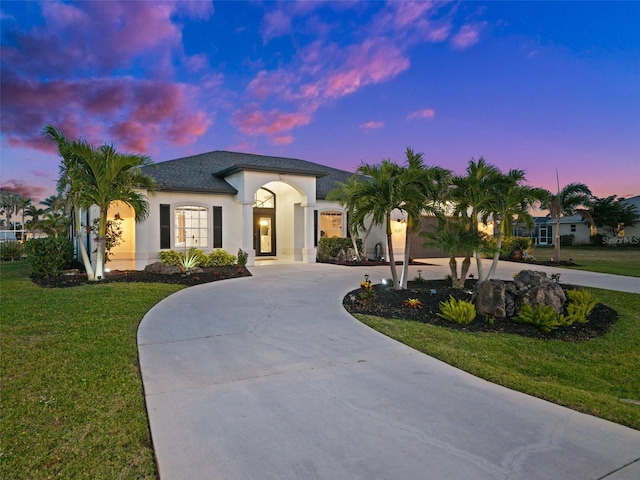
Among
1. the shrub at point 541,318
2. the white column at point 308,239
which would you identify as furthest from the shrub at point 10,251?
the shrub at point 541,318

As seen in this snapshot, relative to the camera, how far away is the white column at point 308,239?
17.0 meters

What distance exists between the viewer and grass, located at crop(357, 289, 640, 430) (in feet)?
11.8

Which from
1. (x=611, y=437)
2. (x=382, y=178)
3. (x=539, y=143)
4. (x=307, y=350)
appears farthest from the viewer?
(x=539, y=143)

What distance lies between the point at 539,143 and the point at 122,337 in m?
19.1

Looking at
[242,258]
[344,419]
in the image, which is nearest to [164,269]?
[242,258]

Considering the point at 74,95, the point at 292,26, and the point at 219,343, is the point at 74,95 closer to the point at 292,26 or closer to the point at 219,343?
the point at 292,26

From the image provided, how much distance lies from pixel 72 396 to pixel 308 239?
13.9 meters

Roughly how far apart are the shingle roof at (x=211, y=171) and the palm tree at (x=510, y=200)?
871cm

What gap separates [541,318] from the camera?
655 centimetres

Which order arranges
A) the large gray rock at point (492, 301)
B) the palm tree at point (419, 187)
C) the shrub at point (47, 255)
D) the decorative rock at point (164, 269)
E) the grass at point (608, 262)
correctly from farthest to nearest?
the grass at point (608, 262) → the decorative rock at point (164, 269) → the shrub at point (47, 255) → the palm tree at point (419, 187) → the large gray rock at point (492, 301)

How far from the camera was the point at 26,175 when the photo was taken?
1719 centimetres

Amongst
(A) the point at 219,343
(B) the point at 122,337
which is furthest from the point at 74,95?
(A) the point at 219,343

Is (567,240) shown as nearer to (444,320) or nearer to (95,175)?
(444,320)

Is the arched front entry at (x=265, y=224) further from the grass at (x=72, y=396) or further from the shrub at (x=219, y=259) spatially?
the grass at (x=72, y=396)
